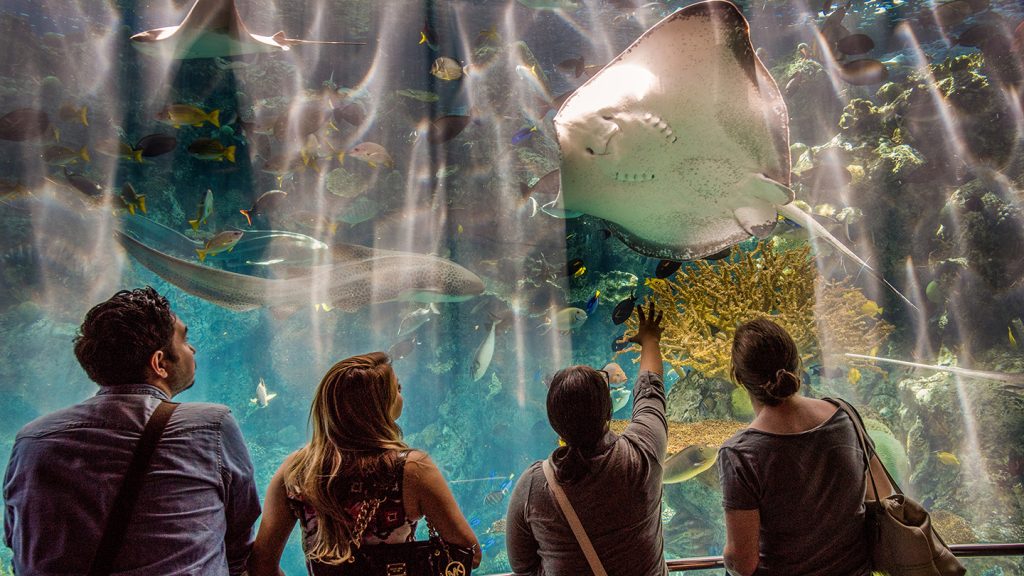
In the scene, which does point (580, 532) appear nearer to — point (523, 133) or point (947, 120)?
point (523, 133)

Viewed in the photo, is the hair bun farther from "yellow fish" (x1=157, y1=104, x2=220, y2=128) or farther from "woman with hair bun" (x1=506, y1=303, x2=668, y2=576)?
"yellow fish" (x1=157, y1=104, x2=220, y2=128)

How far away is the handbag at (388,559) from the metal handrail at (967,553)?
99cm

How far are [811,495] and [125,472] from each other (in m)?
1.51

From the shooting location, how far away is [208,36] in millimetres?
4355

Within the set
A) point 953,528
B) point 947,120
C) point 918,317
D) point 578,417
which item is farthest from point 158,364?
point 947,120

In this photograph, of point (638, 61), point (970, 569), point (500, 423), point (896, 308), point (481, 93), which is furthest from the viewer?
point (500, 423)

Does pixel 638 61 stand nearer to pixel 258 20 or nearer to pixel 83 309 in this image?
pixel 258 20

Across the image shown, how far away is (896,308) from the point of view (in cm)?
516

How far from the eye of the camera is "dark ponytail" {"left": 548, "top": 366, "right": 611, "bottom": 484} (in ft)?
3.55

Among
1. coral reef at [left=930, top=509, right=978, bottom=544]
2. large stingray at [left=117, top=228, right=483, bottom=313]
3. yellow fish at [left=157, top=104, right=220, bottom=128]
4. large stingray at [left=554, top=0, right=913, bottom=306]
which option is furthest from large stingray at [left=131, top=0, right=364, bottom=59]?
coral reef at [left=930, top=509, right=978, bottom=544]

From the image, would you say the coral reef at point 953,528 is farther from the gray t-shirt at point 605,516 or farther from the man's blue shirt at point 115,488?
the man's blue shirt at point 115,488

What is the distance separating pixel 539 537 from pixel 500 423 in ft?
24.5

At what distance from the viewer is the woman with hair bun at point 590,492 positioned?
3.58 ft

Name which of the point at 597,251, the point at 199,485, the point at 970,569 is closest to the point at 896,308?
the point at 970,569
